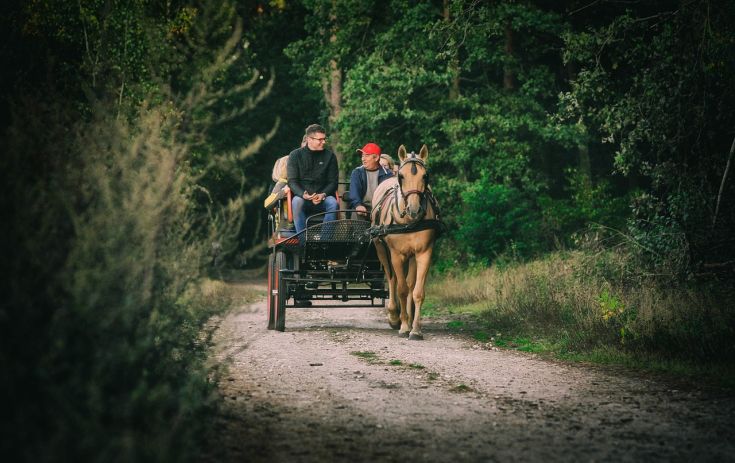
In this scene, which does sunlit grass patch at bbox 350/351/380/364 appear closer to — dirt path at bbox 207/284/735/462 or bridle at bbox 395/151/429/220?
dirt path at bbox 207/284/735/462

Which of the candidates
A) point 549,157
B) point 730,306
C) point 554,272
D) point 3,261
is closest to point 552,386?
point 730,306

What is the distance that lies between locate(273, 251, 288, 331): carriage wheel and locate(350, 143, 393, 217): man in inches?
58.1

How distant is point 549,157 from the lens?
28.4 meters

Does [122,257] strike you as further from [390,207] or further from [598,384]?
[390,207]

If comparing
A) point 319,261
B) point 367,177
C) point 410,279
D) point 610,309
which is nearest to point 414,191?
point 410,279

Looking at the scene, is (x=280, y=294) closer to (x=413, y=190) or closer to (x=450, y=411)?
(x=413, y=190)

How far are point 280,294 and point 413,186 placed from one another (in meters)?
2.61

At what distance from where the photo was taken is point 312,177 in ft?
41.3

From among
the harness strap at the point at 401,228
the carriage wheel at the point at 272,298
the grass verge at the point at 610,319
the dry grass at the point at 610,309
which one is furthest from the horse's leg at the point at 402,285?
the carriage wheel at the point at 272,298

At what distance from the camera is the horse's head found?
11.2m

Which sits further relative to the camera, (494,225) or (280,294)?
(494,225)

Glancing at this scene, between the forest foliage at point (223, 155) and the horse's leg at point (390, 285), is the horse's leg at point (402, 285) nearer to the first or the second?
the horse's leg at point (390, 285)

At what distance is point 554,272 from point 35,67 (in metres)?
9.27

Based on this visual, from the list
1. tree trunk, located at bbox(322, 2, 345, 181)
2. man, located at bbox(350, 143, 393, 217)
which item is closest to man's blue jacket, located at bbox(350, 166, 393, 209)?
man, located at bbox(350, 143, 393, 217)
